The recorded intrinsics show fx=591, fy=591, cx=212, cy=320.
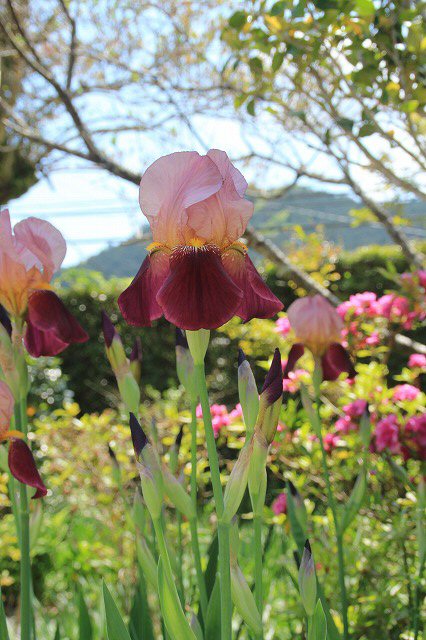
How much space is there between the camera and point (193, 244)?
810 millimetres

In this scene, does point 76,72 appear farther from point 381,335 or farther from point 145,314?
point 145,314

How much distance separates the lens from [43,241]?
1.08 metres

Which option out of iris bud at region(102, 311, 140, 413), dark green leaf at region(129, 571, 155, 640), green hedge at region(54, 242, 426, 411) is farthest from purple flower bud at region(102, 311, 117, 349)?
green hedge at region(54, 242, 426, 411)

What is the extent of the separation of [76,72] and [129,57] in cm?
152

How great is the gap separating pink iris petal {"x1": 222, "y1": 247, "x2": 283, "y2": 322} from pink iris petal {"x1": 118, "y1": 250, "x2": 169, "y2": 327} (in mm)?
92

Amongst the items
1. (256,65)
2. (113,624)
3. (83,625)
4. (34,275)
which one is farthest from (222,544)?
(256,65)

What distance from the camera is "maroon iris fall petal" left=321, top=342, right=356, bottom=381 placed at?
A: 1.52 m

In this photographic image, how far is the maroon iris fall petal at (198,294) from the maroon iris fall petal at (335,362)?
0.81 meters

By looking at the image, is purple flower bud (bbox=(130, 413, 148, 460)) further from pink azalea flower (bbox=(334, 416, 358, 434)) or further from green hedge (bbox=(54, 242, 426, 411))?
green hedge (bbox=(54, 242, 426, 411))

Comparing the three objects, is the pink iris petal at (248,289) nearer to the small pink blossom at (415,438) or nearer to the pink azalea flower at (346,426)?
the small pink blossom at (415,438)

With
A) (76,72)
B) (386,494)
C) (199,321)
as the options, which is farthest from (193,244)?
(76,72)

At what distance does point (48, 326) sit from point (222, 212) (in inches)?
16.5

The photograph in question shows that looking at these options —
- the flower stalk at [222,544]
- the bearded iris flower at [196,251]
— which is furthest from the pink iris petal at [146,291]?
the flower stalk at [222,544]

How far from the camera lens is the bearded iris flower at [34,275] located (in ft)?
3.29
